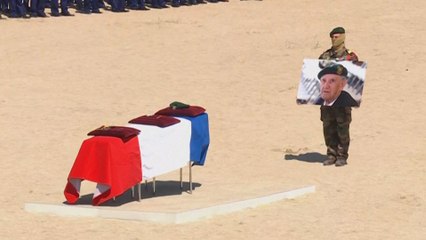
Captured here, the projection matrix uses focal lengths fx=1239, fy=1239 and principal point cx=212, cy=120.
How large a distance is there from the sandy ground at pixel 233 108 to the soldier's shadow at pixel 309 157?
1.6 inches

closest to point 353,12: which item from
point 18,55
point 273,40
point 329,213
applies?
point 273,40

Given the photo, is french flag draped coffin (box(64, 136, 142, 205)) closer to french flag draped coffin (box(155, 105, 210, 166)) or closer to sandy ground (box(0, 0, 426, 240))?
sandy ground (box(0, 0, 426, 240))

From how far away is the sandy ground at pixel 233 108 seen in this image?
488 inches

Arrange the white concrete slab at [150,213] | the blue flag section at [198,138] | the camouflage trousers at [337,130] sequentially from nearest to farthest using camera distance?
the white concrete slab at [150,213]
the blue flag section at [198,138]
the camouflage trousers at [337,130]

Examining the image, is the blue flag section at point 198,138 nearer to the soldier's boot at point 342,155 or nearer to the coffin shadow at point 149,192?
the coffin shadow at point 149,192

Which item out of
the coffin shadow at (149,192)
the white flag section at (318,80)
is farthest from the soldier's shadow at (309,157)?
the coffin shadow at (149,192)

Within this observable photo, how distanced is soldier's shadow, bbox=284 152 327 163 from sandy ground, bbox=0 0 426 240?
0.13 ft

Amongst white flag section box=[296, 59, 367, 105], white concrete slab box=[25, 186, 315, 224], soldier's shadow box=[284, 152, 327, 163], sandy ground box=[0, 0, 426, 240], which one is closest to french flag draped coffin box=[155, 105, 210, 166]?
sandy ground box=[0, 0, 426, 240]

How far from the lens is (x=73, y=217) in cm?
1229

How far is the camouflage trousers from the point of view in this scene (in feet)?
50.4

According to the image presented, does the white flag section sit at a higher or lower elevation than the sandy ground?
higher

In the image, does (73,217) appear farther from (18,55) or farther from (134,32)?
(134,32)

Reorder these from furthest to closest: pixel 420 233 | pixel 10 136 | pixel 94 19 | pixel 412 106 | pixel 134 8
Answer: pixel 134 8 → pixel 94 19 → pixel 412 106 → pixel 10 136 → pixel 420 233

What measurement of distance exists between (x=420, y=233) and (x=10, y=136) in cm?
689
